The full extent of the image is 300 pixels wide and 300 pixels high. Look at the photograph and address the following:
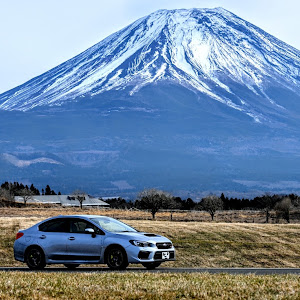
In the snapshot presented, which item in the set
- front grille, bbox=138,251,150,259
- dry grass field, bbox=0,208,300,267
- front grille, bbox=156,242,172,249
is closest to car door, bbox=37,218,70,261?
front grille, bbox=138,251,150,259

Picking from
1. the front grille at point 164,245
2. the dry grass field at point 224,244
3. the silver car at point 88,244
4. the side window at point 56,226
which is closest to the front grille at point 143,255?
the silver car at point 88,244

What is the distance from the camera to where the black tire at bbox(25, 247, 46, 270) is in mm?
23734

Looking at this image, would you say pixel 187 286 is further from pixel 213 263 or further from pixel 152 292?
pixel 213 263

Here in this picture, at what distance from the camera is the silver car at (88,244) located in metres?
22.9

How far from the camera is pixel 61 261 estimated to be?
23.6 m

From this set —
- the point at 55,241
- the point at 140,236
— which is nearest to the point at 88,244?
the point at 55,241

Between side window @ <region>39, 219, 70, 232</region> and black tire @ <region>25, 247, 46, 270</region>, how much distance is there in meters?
0.74

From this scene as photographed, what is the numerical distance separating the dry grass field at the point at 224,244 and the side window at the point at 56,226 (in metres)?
10.8

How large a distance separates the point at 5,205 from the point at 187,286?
9805 centimetres

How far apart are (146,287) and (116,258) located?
261 inches

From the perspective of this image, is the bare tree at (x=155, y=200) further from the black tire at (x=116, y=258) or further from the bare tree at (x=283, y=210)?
the black tire at (x=116, y=258)

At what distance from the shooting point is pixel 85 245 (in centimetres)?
2336

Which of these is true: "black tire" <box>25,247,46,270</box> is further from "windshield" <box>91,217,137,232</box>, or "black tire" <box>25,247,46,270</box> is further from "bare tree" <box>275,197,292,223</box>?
"bare tree" <box>275,197,292,223</box>

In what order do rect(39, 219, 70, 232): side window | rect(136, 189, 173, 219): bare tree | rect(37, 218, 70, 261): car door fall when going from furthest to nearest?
rect(136, 189, 173, 219): bare tree, rect(39, 219, 70, 232): side window, rect(37, 218, 70, 261): car door
